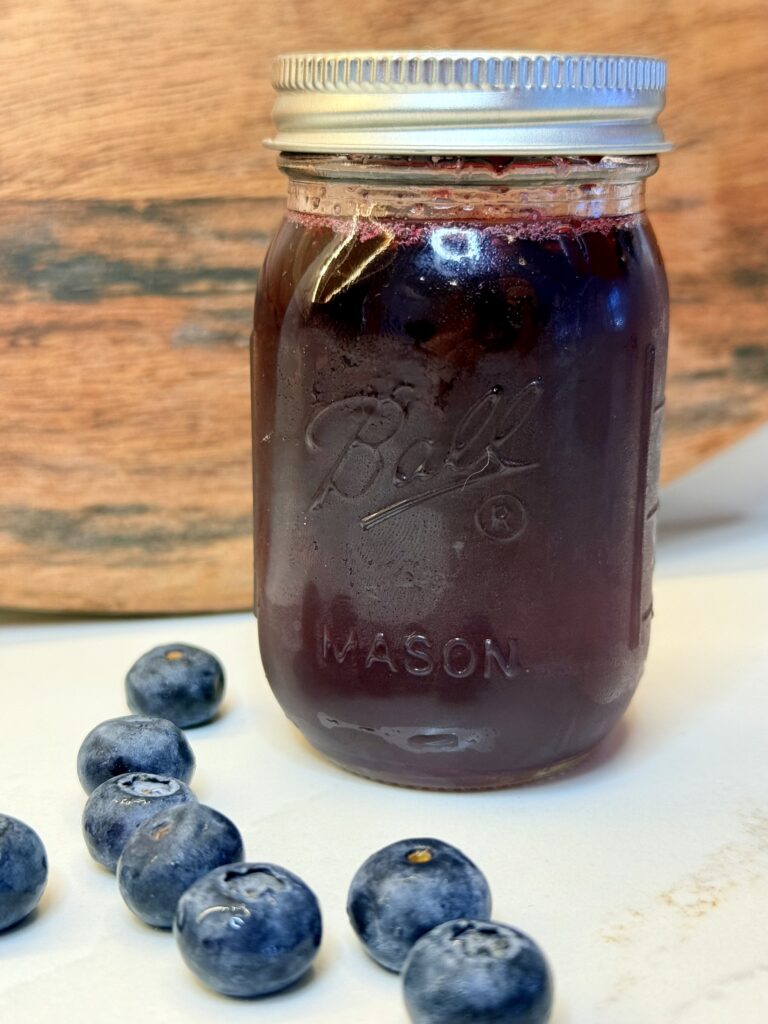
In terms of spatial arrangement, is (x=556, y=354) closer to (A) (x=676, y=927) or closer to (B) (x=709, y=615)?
(A) (x=676, y=927)

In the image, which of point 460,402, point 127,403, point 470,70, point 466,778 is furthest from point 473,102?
point 127,403

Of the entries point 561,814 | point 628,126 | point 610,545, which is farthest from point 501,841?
point 628,126

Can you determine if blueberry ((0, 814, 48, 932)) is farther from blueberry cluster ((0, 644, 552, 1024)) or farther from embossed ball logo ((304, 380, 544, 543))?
embossed ball logo ((304, 380, 544, 543))

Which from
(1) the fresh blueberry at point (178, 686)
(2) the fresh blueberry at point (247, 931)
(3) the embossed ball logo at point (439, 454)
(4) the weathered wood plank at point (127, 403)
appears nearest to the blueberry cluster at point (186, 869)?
(2) the fresh blueberry at point (247, 931)

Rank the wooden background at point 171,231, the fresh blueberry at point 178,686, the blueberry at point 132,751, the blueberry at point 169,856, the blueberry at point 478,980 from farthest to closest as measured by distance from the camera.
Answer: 1. the wooden background at point 171,231
2. the fresh blueberry at point 178,686
3. the blueberry at point 132,751
4. the blueberry at point 169,856
5. the blueberry at point 478,980

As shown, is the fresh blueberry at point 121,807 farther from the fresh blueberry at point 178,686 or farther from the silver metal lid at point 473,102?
the silver metal lid at point 473,102

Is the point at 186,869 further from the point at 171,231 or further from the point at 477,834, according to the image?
the point at 171,231
